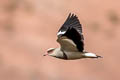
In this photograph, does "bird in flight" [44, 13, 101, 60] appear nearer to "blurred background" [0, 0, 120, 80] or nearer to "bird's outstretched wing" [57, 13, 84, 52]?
"bird's outstretched wing" [57, 13, 84, 52]

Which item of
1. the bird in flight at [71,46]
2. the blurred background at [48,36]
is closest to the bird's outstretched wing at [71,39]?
the bird in flight at [71,46]

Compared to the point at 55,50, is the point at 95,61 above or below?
below

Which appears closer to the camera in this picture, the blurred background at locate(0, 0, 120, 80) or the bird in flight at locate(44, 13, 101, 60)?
the bird in flight at locate(44, 13, 101, 60)

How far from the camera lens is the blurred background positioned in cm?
1534

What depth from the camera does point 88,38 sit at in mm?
16500

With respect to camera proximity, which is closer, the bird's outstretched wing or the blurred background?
the bird's outstretched wing

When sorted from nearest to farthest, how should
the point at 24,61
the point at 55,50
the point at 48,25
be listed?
the point at 55,50, the point at 24,61, the point at 48,25

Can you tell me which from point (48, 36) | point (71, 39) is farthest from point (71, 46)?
point (48, 36)

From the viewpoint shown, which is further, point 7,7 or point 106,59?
point 7,7

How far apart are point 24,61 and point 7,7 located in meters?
2.42

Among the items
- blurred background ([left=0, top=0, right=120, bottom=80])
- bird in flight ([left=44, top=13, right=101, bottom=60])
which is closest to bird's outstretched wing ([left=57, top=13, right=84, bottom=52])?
bird in flight ([left=44, top=13, right=101, bottom=60])

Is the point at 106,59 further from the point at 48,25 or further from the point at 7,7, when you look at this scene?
the point at 7,7

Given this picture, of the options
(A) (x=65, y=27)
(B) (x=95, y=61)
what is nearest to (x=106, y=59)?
(B) (x=95, y=61)

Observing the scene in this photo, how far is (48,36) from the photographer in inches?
646
